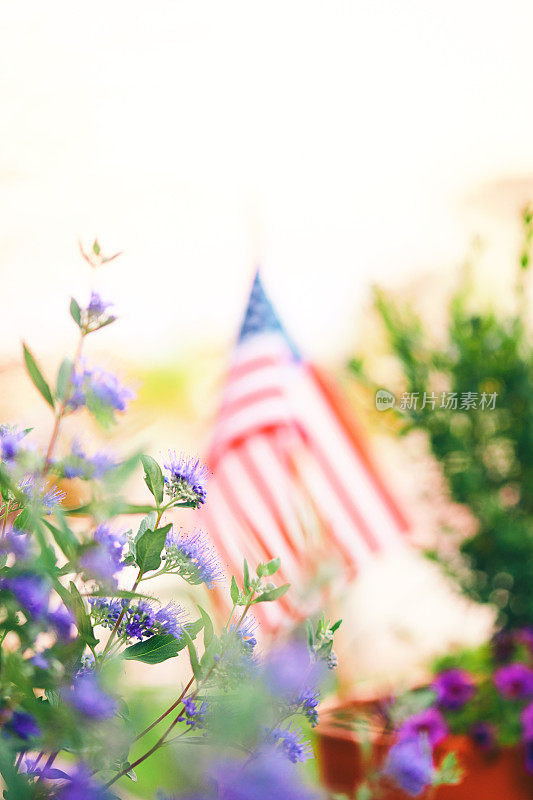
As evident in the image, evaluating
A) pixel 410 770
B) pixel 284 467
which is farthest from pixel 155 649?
pixel 284 467

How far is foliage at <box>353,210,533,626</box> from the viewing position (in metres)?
0.98

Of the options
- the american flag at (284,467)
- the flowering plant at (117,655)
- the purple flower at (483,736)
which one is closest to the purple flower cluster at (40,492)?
the flowering plant at (117,655)

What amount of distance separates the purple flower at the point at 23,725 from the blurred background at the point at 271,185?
0.90ft

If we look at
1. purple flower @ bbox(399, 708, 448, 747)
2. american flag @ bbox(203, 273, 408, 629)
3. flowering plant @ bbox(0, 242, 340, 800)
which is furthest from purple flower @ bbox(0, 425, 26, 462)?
american flag @ bbox(203, 273, 408, 629)

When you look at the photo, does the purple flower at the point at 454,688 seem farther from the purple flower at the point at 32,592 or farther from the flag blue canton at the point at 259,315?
the purple flower at the point at 32,592

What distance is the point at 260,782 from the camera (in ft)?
0.66

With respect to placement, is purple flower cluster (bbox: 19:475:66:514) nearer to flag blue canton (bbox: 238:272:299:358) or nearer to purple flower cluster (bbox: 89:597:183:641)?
purple flower cluster (bbox: 89:597:183:641)

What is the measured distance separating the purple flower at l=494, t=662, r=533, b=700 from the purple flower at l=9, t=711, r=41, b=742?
2.66 feet

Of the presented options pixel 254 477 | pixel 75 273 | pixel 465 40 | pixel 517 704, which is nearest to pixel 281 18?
pixel 465 40

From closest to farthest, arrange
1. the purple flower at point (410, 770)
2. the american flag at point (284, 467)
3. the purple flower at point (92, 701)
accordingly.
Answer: the purple flower at point (92, 701) < the purple flower at point (410, 770) < the american flag at point (284, 467)

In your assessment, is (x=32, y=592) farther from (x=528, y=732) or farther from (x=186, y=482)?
(x=528, y=732)

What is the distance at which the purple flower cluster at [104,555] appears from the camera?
22 centimetres

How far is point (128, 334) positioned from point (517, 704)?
88cm

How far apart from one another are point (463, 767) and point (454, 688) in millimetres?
91
